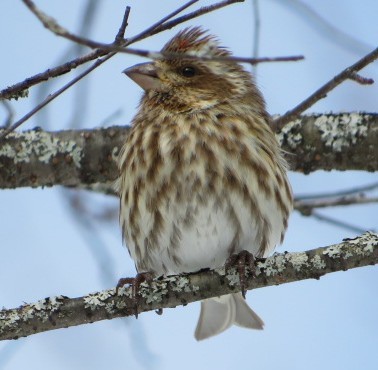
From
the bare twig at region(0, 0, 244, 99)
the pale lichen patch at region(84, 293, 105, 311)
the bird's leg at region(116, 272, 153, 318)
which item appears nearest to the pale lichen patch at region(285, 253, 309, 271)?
the bird's leg at region(116, 272, 153, 318)

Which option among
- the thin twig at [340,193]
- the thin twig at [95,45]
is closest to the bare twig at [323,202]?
the thin twig at [340,193]

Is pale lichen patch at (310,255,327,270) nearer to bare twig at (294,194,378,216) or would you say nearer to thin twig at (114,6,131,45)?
thin twig at (114,6,131,45)

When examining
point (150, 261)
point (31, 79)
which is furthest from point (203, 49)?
point (31, 79)

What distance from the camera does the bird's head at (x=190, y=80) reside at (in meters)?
6.22

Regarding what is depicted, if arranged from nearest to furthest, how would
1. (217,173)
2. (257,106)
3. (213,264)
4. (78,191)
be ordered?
(217,173), (213,264), (257,106), (78,191)

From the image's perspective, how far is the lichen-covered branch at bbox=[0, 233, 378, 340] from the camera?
438 centimetres

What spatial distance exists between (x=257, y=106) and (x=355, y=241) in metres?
2.25

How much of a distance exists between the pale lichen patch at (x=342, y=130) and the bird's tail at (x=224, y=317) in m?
1.41

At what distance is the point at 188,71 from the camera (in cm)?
635

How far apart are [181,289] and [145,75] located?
201cm

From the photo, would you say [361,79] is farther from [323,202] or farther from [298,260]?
[323,202]

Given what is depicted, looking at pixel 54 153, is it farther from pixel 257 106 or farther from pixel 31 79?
pixel 31 79

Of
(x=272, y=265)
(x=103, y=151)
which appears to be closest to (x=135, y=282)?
(x=272, y=265)

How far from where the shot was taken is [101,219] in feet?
23.7
